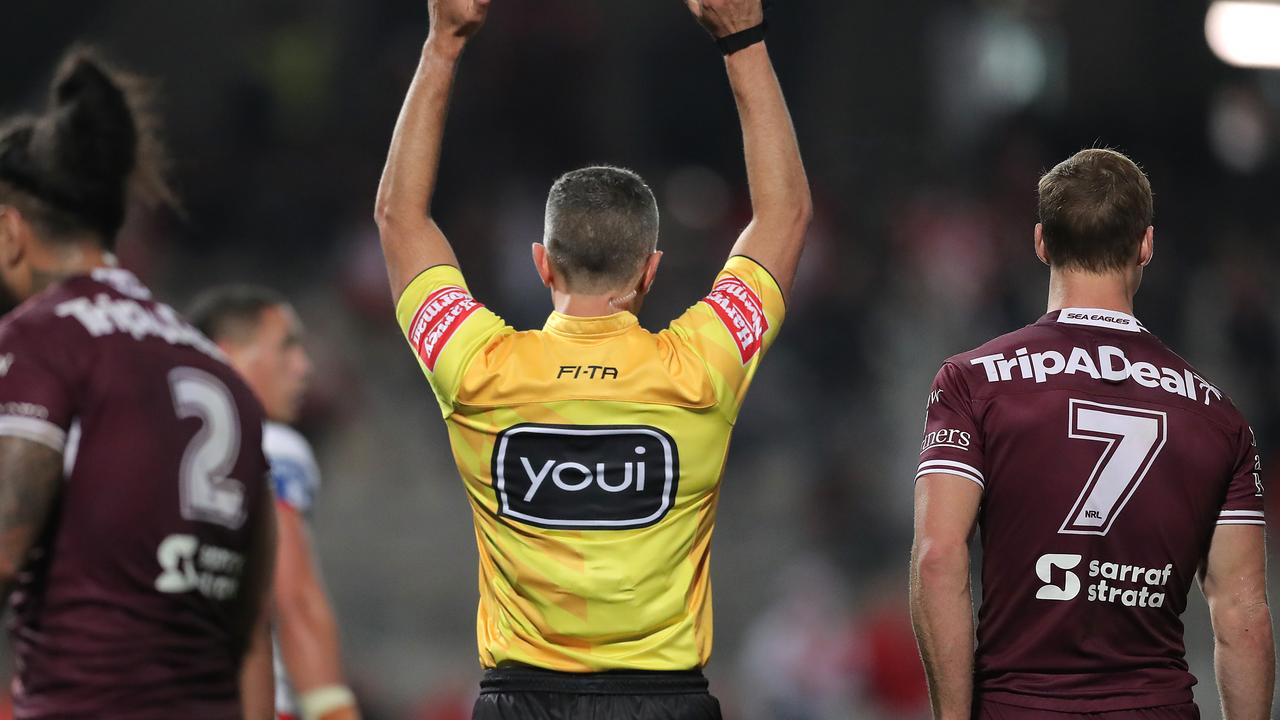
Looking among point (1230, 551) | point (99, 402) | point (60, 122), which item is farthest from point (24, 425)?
point (1230, 551)

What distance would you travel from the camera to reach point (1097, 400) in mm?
4289

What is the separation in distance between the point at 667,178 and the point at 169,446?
13958mm

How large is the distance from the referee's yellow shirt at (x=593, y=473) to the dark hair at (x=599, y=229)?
0.42ft

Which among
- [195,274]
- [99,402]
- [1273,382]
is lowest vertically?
[99,402]

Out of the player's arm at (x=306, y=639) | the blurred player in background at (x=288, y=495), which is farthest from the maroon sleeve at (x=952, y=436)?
the player's arm at (x=306, y=639)

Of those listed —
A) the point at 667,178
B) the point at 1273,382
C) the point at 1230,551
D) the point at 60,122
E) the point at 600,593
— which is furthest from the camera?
the point at 667,178

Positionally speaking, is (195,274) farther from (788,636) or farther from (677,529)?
(677,529)

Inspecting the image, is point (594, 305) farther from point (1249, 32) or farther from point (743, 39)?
point (1249, 32)

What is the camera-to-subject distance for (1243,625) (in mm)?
4355

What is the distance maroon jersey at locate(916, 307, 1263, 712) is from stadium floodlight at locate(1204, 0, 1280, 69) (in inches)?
505

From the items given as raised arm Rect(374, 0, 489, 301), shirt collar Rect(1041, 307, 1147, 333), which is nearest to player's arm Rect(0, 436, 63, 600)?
raised arm Rect(374, 0, 489, 301)

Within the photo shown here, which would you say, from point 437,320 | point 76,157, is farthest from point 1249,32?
point 76,157

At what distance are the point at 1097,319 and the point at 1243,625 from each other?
3.15 ft

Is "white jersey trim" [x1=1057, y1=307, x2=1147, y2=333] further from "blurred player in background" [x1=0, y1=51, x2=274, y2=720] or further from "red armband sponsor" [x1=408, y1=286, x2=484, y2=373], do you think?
"blurred player in background" [x1=0, y1=51, x2=274, y2=720]
